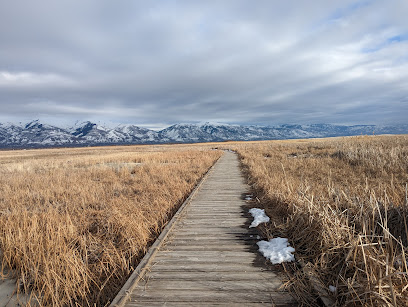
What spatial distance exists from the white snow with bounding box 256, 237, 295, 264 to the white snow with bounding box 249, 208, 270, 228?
934mm

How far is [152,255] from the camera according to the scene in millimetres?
3910

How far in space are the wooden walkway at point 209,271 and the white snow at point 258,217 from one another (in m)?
0.23

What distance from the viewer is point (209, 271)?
3451 mm

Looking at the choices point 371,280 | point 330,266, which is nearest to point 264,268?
point 330,266

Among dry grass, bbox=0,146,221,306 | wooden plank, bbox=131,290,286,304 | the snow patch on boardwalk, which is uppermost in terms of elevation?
the snow patch on boardwalk

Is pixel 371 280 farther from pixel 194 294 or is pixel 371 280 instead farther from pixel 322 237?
pixel 194 294

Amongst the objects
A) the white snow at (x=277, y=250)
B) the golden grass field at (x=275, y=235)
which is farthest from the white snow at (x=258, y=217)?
the white snow at (x=277, y=250)

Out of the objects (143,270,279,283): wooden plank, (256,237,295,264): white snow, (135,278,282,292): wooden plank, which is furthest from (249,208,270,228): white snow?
(135,278,282,292): wooden plank

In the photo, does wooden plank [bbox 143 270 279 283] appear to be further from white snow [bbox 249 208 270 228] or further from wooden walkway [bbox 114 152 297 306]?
white snow [bbox 249 208 270 228]

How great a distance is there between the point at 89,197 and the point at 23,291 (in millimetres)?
5388

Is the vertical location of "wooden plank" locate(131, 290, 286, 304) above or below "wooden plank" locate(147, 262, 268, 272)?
above

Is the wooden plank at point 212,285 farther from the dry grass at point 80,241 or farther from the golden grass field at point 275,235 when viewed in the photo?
the dry grass at point 80,241

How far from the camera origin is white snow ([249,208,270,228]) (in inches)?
209

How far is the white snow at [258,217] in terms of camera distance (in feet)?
17.4
